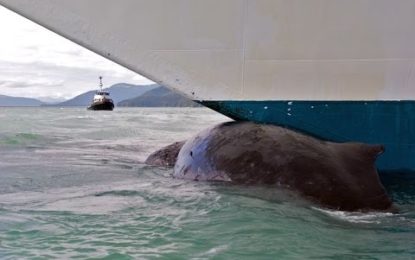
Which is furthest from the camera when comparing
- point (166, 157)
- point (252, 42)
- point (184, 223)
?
point (166, 157)

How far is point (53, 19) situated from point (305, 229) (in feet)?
12.9

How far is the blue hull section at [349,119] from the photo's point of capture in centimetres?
671

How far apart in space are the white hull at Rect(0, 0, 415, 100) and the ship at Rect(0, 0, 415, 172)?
0.01 m

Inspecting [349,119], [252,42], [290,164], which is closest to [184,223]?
[290,164]

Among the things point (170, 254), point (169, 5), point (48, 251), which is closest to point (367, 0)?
point (169, 5)

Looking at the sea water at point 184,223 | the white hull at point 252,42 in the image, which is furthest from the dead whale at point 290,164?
the white hull at point 252,42

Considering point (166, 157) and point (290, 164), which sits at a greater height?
point (290, 164)

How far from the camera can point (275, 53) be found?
266 inches

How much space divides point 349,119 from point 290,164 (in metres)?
1.64

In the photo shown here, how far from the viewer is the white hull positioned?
21.7 feet

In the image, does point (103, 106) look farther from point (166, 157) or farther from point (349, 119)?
point (349, 119)

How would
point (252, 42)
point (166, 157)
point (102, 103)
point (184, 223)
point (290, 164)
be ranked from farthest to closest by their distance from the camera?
point (102, 103) → point (166, 157) → point (252, 42) → point (290, 164) → point (184, 223)

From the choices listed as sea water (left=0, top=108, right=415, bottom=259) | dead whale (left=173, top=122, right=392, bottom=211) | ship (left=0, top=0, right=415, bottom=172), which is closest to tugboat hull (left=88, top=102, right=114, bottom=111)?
sea water (left=0, top=108, right=415, bottom=259)

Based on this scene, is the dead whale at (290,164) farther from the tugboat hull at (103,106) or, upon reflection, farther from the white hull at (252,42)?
the tugboat hull at (103,106)
